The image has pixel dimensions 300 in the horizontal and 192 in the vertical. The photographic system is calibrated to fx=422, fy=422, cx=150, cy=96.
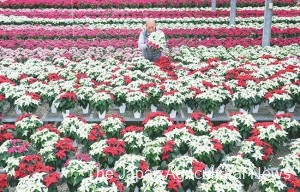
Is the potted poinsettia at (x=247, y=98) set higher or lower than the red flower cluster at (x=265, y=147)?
higher

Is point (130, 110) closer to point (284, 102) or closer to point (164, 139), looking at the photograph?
point (164, 139)

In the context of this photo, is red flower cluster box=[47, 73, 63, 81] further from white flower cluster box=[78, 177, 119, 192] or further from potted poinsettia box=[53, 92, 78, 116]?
white flower cluster box=[78, 177, 119, 192]

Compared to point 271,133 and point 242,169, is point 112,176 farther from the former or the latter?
point 271,133

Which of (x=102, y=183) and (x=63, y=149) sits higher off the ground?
(x=63, y=149)

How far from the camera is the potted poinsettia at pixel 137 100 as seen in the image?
6367 millimetres

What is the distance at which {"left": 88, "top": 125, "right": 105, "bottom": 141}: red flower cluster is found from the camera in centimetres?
527

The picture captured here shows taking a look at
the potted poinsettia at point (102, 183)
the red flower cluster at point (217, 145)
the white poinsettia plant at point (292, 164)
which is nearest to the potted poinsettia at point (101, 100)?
the red flower cluster at point (217, 145)

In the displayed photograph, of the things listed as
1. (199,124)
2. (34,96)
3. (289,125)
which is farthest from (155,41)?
(289,125)

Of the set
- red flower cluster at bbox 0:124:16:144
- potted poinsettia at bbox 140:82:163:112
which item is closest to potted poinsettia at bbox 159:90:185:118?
potted poinsettia at bbox 140:82:163:112

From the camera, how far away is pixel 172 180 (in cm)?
433

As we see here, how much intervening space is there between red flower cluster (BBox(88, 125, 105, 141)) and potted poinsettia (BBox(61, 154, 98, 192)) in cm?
65

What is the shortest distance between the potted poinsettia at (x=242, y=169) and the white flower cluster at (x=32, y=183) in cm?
192

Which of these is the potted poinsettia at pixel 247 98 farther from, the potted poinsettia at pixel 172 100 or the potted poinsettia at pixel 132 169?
the potted poinsettia at pixel 132 169

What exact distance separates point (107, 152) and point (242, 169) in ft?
5.03
